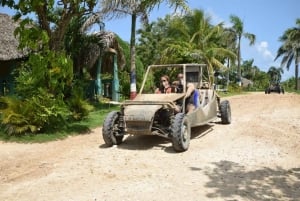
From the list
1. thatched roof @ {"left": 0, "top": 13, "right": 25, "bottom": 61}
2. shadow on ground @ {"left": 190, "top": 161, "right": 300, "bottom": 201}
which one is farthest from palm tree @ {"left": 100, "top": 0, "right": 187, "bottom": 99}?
shadow on ground @ {"left": 190, "top": 161, "right": 300, "bottom": 201}

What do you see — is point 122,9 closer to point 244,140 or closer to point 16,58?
point 16,58

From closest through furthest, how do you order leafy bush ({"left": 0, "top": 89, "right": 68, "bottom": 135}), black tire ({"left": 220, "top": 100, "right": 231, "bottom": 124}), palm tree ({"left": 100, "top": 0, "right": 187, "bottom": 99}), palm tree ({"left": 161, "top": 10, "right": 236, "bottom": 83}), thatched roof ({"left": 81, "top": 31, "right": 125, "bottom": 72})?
leafy bush ({"left": 0, "top": 89, "right": 68, "bottom": 135}) → black tire ({"left": 220, "top": 100, "right": 231, "bottom": 124}) → palm tree ({"left": 100, "top": 0, "right": 187, "bottom": 99}) → thatched roof ({"left": 81, "top": 31, "right": 125, "bottom": 72}) → palm tree ({"left": 161, "top": 10, "right": 236, "bottom": 83})

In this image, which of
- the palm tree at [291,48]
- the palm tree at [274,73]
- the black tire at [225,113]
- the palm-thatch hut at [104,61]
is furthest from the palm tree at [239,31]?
the palm tree at [274,73]

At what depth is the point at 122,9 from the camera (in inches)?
717

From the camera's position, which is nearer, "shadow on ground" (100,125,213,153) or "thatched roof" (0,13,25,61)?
"shadow on ground" (100,125,213,153)

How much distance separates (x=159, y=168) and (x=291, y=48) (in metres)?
50.3

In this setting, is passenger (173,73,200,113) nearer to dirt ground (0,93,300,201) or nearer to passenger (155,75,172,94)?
passenger (155,75,172,94)

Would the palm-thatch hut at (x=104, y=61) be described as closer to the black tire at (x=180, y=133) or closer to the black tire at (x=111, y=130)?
the black tire at (x=111, y=130)

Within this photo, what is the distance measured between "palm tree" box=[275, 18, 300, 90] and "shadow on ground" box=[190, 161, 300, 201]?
44514 millimetres

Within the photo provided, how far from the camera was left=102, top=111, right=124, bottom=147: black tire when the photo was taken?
9.59 metres

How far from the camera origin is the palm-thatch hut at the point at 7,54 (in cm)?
1845

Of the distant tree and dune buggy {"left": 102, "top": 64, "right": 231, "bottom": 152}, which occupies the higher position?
the distant tree

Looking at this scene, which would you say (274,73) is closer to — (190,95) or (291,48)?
(291,48)

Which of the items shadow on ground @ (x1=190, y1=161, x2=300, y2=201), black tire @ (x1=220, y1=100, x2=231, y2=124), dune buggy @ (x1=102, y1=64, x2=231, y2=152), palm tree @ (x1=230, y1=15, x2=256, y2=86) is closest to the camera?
shadow on ground @ (x1=190, y1=161, x2=300, y2=201)
